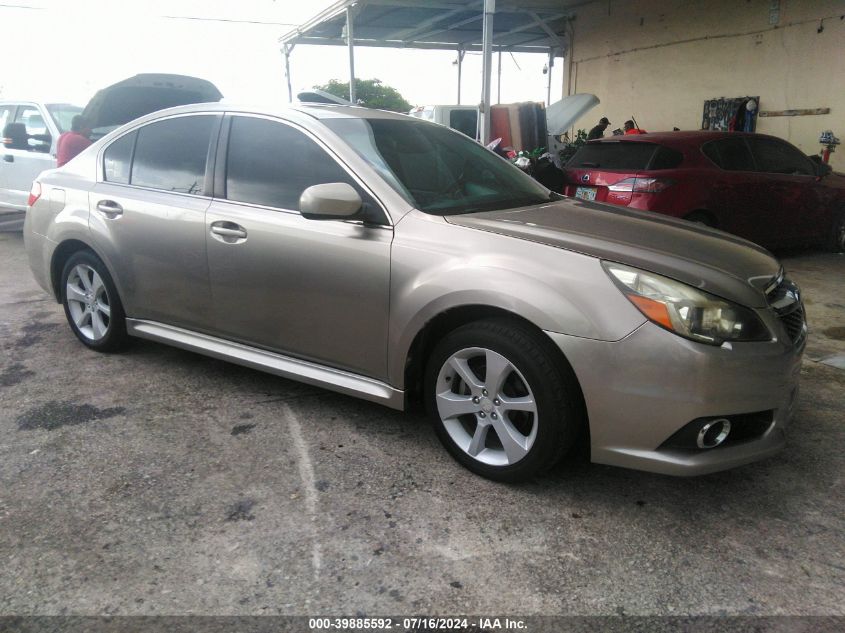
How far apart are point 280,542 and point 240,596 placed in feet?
0.98

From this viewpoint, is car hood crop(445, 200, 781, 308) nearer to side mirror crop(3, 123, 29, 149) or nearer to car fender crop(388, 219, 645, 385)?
car fender crop(388, 219, 645, 385)

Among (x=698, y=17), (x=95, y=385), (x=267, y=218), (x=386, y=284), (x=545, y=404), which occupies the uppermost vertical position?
(x=698, y=17)

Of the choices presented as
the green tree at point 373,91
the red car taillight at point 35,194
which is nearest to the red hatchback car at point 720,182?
the red car taillight at point 35,194

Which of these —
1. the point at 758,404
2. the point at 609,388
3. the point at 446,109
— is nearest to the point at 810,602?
the point at 758,404

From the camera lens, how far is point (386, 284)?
2.93 meters

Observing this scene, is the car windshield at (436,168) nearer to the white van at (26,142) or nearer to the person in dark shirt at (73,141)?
the person in dark shirt at (73,141)

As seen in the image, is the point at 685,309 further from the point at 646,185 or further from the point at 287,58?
the point at 287,58

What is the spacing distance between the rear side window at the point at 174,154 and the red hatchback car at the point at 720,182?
396 centimetres

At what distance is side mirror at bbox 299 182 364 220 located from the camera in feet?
9.53

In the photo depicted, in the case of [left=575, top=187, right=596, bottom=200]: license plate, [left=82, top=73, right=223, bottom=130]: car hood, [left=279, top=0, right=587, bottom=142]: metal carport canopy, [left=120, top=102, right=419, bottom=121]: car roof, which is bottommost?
[left=575, top=187, right=596, bottom=200]: license plate

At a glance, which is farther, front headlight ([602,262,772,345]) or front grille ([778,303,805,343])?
front grille ([778,303,805,343])

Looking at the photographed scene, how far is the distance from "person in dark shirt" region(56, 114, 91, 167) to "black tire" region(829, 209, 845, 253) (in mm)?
8750

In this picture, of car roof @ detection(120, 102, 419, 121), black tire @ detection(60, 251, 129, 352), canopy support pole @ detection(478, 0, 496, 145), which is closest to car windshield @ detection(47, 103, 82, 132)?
black tire @ detection(60, 251, 129, 352)

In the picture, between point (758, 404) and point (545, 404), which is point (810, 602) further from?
point (545, 404)
